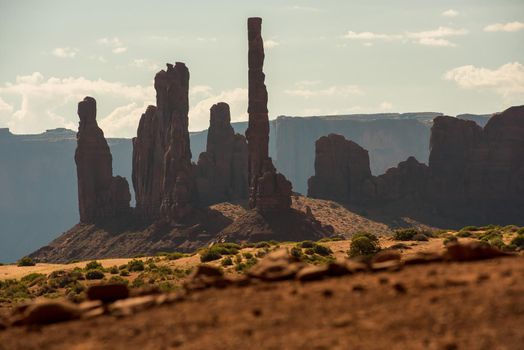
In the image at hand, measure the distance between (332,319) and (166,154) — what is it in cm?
14061

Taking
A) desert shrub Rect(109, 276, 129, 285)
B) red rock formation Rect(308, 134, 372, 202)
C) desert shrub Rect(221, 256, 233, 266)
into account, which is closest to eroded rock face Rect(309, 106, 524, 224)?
red rock formation Rect(308, 134, 372, 202)

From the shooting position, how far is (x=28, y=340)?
67.1ft

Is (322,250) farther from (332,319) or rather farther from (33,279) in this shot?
(332,319)

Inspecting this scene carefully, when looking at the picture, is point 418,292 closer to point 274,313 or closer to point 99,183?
point 274,313

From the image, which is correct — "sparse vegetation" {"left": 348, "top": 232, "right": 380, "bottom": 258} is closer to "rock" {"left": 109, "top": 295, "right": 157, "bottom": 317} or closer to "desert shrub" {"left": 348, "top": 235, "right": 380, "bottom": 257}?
"desert shrub" {"left": 348, "top": 235, "right": 380, "bottom": 257}

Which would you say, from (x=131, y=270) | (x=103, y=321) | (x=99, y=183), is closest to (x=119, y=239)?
(x=99, y=183)

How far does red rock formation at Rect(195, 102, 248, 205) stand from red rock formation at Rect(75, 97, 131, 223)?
12583 mm

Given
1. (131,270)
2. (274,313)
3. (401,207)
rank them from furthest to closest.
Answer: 1. (401,207)
2. (131,270)
3. (274,313)

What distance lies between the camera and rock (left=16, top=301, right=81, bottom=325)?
21.7 metres

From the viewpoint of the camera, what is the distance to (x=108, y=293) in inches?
918

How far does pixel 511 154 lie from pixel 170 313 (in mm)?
153709

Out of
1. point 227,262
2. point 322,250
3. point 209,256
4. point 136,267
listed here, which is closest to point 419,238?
point 322,250

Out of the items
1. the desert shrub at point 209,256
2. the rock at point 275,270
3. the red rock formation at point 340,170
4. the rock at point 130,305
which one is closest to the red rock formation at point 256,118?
the red rock formation at point 340,170

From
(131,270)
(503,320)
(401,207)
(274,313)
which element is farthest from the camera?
(401,207)
